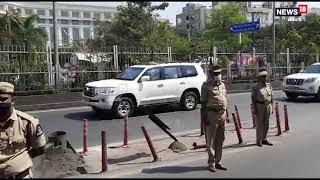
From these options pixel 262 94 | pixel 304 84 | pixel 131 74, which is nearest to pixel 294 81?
pixel 304 84

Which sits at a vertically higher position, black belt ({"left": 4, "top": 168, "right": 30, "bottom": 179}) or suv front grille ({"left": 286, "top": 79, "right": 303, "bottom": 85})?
suv front grille ({"left": 286, "top": 79, "right": 303, "bottom": 85})

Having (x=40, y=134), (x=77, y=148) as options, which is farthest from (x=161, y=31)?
(x=40, y=134)

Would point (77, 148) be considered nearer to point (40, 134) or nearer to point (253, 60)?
point (40, 134)

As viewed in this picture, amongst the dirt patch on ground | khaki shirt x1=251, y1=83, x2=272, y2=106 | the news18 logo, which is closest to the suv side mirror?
khaki shirt x1=251, y1=83, x2=272, y2=106

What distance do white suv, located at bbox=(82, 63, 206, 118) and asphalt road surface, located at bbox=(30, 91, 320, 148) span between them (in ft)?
1.35

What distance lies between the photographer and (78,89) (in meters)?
21.0

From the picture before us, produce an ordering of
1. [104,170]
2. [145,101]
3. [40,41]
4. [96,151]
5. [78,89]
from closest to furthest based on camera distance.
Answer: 1. [104,170]
2. [96,151]
3. [145,101]
4. [78,89]
5. [40,41]

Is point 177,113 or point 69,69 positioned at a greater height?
point 69,69

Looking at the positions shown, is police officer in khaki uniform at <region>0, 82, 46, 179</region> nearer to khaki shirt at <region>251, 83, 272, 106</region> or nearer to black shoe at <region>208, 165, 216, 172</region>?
black shoe at <region>208, 165, 216, 172</region>

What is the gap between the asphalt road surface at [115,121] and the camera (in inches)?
480

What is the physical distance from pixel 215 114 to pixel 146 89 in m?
8.17

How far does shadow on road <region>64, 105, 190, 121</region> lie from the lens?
1556 cm

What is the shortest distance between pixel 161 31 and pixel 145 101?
2695cm

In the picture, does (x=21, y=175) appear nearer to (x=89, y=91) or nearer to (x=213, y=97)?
(x=213, y=97)
